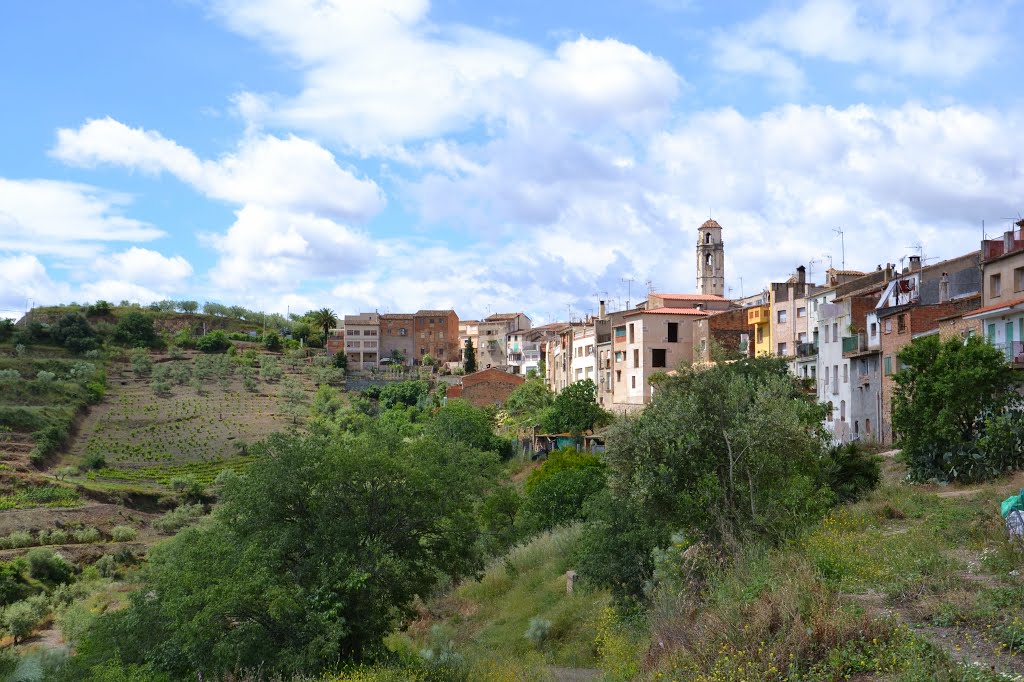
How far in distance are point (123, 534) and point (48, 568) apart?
879cm

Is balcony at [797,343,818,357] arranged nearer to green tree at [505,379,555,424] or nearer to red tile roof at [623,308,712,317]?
red tile roof at [623,308,712,317]

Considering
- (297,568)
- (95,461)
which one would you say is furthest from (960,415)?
(95,461)

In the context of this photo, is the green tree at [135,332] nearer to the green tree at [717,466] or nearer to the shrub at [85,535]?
the shrub at [85,535]

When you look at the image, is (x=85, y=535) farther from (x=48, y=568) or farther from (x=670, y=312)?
(x=670, y=312)

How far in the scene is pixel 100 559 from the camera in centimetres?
5275

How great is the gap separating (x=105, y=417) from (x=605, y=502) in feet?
266

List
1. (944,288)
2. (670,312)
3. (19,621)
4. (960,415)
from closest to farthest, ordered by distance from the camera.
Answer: (960,415)
(19,621)
(944,288)
(670,312)

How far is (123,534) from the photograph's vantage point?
5778cm

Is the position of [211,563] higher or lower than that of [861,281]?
lower

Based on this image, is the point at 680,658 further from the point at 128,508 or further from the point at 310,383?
the point at 310,383

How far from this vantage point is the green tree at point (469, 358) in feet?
413

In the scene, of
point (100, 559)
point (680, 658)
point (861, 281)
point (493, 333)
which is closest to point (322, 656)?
point (680, 658)

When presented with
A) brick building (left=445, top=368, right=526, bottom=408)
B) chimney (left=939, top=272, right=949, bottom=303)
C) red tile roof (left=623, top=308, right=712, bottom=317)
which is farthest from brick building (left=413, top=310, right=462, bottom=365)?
chimney (left=939, top=272, right=949, bottom=303)

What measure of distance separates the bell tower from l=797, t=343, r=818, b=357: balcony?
174 feet
